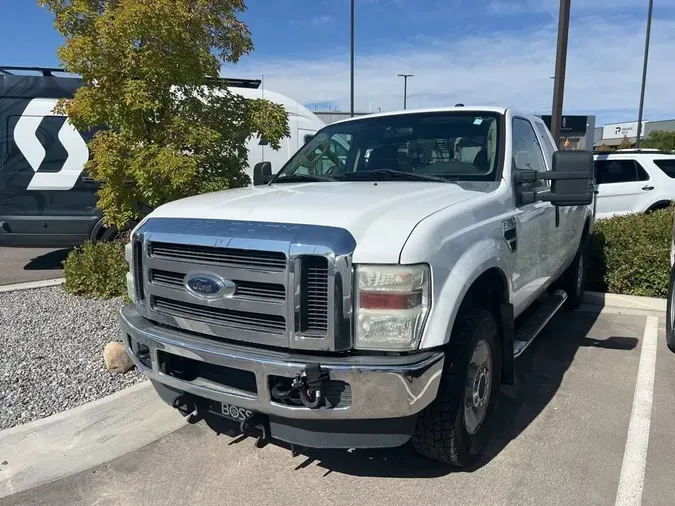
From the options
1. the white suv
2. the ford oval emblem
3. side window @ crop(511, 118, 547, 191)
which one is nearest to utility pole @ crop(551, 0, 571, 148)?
the white suv

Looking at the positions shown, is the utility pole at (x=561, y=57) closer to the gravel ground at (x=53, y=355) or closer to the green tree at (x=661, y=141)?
the gravel ground at (x=53, y=355)

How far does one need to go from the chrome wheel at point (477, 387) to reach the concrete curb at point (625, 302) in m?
4.16

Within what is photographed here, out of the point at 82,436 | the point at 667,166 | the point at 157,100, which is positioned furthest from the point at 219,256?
the point at 667,166

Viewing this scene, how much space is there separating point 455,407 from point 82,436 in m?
2.29

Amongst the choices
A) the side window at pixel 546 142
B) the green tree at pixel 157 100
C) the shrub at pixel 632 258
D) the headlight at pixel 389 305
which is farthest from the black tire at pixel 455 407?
the shrub at pixel 632 258

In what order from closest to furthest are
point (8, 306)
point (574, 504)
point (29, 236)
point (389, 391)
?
point (389, 391) < point (574, 504) < point (8, 306) < point (29, 236)

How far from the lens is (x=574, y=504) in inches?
114

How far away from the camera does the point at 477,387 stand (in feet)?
10.5

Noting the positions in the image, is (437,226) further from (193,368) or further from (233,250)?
(193,368)

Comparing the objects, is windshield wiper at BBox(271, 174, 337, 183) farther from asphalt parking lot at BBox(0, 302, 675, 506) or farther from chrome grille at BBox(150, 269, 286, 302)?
asphalt parking lot at BBox(0, 302, 675, 506)

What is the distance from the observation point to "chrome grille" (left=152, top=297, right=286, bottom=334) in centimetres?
269

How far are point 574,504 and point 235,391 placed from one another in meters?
1.77

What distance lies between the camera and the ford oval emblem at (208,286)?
2.77m

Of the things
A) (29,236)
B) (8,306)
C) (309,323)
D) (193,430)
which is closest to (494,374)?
(309,323)
